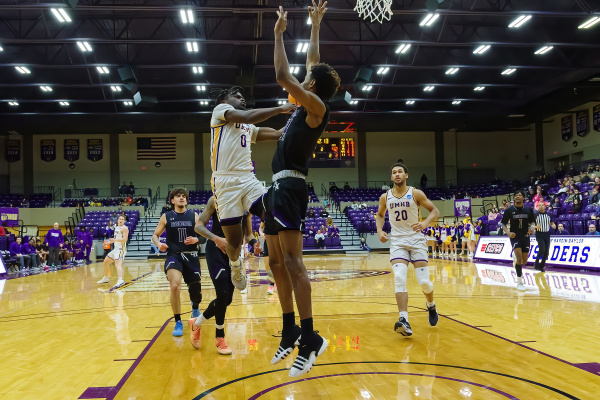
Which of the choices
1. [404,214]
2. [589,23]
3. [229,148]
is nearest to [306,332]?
[229,148]

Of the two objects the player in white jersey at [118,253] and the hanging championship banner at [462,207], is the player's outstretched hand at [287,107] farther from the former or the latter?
the hanging championship banner at [462,207]

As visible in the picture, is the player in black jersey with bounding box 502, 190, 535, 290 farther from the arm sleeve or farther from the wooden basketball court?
the arm sleeve

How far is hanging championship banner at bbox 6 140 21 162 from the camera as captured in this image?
3303 centimetres

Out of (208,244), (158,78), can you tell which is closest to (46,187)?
(158,78)

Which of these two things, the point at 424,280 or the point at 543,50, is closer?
the point at 424,280

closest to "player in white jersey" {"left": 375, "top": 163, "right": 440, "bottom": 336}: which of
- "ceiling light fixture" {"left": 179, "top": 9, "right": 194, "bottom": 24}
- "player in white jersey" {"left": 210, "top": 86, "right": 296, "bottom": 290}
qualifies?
"player in white jersey" {"left": 210, "top": 86, "right": 296, "bottom": 290}

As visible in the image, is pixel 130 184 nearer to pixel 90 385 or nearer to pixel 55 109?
pixel 55 109

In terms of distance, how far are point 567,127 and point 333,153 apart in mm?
15085

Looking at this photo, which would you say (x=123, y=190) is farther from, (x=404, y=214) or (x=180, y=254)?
(x=404, y=214)

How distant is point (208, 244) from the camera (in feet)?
18.6

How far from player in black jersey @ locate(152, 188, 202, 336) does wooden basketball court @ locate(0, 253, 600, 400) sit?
470mm

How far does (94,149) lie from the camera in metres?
33.8

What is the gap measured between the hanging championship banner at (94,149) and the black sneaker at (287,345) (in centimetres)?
3347

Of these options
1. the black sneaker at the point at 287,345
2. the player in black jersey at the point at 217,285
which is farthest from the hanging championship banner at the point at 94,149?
the black sneaker at the point at 287,345
